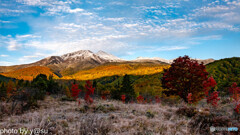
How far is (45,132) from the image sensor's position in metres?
3.87

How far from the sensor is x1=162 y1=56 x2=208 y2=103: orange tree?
11.8 metres

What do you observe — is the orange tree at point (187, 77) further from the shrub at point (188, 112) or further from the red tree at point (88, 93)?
the red tree at point (88, 93)

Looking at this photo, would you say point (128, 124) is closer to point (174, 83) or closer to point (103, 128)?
point (103, 128)

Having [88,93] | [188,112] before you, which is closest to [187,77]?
[188,112]

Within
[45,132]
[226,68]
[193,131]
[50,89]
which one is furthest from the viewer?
[226,68]

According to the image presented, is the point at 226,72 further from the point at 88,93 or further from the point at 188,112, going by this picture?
the point at 188,112

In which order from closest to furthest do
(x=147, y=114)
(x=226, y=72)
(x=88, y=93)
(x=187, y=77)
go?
(x=147, y=114), (x=187, y=77), (x=88, y=93), (x=226, y=72)

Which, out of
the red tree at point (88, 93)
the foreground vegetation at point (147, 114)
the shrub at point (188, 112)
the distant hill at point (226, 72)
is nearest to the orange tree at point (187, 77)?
the foreground vegetation at point (147, 114)

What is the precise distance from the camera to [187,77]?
468 inches

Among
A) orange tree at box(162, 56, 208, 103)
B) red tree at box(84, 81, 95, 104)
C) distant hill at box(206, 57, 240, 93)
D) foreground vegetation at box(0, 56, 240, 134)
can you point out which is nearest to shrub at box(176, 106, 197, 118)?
foreground vegetation at box(0, 56, 240, 134)

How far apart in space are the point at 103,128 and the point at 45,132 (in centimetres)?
162

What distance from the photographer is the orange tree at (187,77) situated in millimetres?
11828

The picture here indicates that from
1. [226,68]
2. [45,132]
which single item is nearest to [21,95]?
[45,132]

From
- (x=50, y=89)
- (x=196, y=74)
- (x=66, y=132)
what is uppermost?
(x=196, y=74)
